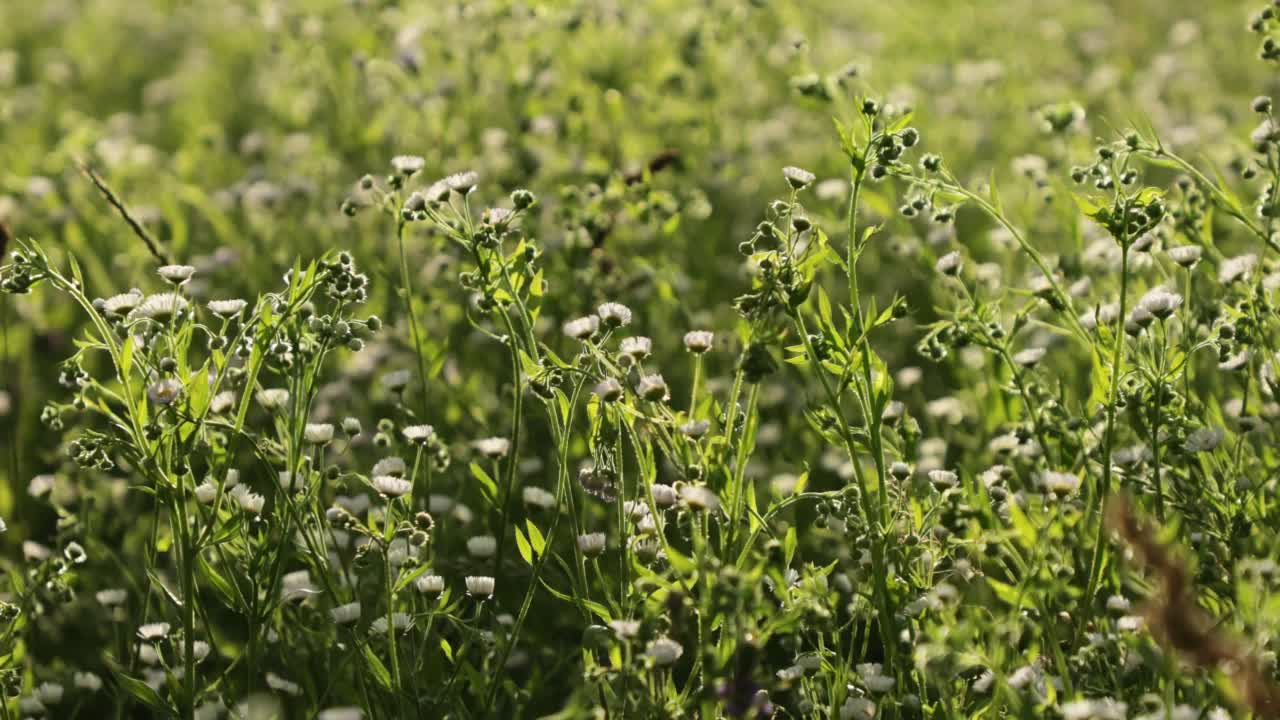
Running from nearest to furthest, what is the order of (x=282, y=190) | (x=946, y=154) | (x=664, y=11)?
1. (x=282, y=190)
2. (x=946, y=154)
3. (x=664, y=11)

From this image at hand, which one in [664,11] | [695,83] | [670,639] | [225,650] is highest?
[664,11]

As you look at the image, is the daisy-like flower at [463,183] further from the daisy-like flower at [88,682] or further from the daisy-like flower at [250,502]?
the daisy-like flower at [88,682]

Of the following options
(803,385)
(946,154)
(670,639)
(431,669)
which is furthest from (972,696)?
(946,154)

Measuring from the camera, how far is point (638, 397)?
245 centimetres

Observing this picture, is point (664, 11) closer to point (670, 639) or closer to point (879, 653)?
point (879, 653)

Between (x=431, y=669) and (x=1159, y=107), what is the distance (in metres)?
4.71

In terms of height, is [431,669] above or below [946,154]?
below

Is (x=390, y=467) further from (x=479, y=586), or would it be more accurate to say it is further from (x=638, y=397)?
(x=638, y=397)

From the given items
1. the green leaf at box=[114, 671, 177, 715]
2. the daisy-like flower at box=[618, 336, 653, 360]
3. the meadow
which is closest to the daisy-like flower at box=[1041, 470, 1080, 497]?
the meadow

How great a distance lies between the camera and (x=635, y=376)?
11.5 feet

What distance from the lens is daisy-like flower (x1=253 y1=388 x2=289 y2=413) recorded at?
2.72 metres

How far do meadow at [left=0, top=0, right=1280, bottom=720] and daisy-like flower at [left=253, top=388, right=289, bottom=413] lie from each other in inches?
2.0

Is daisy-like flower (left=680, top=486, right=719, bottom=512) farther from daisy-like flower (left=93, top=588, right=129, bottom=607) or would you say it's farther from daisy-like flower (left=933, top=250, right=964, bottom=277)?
daisy-like flower (left=93, top=588, right=129, bottom=607)

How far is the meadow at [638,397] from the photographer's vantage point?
238 cm
